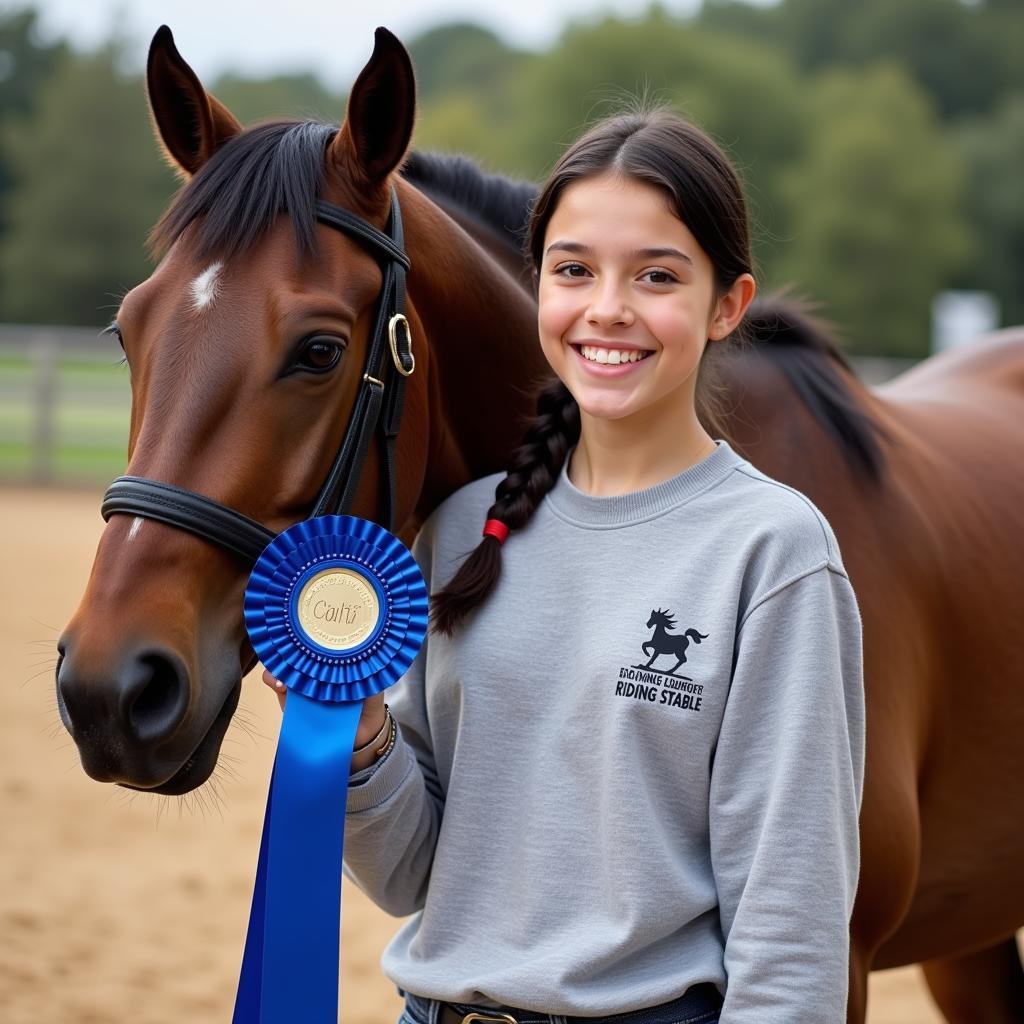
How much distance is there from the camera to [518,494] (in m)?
1.89

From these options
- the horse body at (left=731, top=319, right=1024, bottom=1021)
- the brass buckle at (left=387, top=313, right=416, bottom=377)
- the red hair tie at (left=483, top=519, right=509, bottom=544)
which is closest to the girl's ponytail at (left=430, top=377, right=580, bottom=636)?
the red hair tie at (left=483, top=519, right=509, bottom=544)

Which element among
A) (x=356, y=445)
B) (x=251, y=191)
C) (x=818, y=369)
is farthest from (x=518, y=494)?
(x=818, y=369)

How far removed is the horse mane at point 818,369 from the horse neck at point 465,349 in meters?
0.54

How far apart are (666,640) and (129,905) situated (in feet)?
13.2

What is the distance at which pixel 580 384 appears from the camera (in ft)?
5.79

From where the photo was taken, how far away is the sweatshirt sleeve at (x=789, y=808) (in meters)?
1.50

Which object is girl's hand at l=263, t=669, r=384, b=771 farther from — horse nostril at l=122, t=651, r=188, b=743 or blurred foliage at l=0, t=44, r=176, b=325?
blurred foliage at l=0, t=44, r=176, b=325

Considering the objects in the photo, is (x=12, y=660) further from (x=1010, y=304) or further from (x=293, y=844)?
(x=1010, y=304)

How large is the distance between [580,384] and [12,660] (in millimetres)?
7444

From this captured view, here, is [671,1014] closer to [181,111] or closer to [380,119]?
[380,119]

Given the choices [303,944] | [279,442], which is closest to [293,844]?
[303,944]

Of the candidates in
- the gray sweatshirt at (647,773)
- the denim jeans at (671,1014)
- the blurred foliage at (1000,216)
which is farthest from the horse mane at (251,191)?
the blurred foliage at (1000,216)

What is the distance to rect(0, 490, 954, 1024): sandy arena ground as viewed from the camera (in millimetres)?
4156

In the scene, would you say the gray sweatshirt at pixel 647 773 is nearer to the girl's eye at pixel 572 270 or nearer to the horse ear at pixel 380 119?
the girl's eye at pixel 572 270
